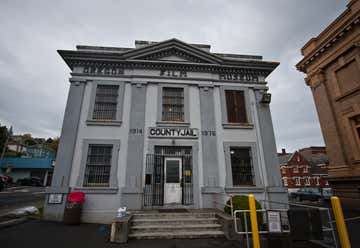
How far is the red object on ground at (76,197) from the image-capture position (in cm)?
770

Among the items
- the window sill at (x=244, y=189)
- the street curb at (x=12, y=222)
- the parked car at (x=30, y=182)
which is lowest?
the street curb at (x=12, y=222)

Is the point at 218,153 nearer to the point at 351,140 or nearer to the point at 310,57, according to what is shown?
the point at 351,140

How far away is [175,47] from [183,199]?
28.6ft

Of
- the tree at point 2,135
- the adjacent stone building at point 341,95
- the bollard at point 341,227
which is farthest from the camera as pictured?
the tree at point 2,135

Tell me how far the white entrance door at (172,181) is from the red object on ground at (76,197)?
3.74 m

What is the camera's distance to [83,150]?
9.02 m

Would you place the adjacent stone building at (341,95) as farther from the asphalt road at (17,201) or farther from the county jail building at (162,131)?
the asphalt road at (17,201)

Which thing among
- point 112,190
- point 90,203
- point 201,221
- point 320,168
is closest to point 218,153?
point 201,221

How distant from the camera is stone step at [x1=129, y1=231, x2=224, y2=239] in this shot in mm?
5938

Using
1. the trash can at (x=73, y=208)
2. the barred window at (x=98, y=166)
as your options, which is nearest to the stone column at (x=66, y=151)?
the trash can at (x=73, y=208)

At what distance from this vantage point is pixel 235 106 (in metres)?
10.8

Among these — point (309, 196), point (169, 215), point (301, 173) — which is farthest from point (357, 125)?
point (301, 173)

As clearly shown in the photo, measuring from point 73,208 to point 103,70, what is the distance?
7.22 metres

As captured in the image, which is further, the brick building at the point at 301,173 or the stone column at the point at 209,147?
the brick building at the point at 301,173
